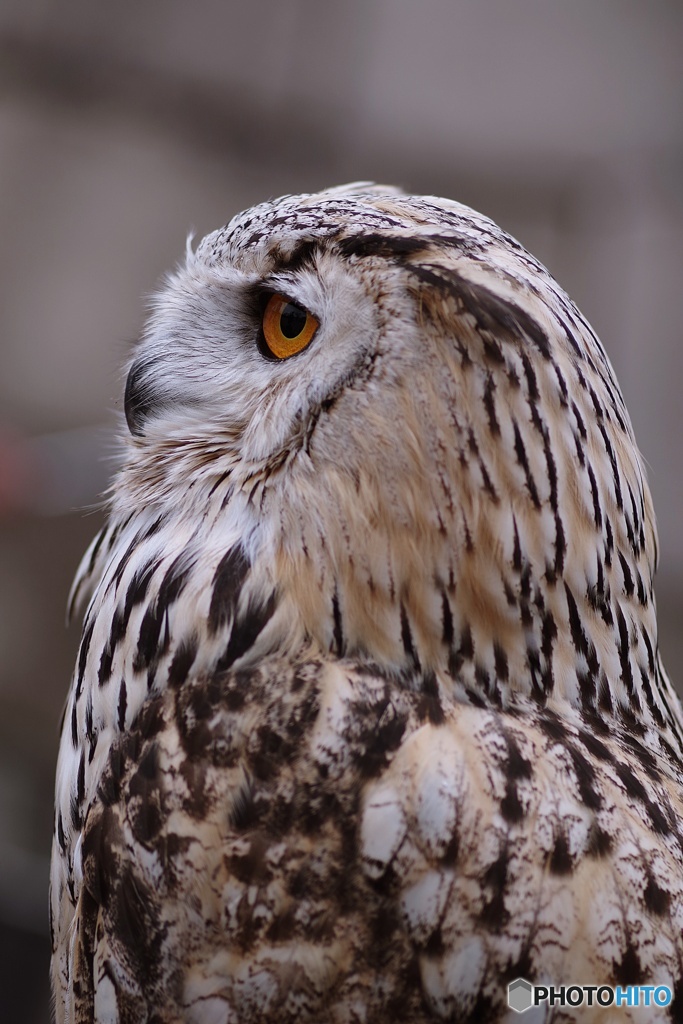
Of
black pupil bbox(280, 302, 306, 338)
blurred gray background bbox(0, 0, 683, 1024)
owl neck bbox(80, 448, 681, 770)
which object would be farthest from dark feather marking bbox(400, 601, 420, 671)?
blurred gray background bbox(0, 0, 683, 1024)

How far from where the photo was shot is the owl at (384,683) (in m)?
0.90

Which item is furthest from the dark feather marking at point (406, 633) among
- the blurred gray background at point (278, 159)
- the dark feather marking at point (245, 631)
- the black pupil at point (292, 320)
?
the blurred gray background at point (278, 159)

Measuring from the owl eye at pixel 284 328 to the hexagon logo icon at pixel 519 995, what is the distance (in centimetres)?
71

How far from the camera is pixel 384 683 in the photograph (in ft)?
3.19

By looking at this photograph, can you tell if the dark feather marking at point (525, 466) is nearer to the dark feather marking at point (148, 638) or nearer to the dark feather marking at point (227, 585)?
the dark feather marking at point (227, 585)

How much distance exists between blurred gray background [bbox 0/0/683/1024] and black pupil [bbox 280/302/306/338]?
305 cm

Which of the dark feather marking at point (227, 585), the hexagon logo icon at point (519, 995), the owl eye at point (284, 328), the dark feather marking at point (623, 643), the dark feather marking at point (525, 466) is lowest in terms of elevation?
the hexagon logo icon at point (519, 995)

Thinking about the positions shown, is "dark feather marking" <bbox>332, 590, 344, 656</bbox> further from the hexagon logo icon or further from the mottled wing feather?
the hexagon logo icon

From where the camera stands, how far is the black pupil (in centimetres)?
108

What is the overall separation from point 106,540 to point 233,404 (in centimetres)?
32

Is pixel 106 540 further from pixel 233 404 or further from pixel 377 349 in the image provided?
pixel 377 349

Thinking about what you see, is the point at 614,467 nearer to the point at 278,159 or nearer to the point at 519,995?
the point at 519,995

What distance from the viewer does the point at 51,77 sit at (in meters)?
4.57

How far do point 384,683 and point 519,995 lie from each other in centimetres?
32
